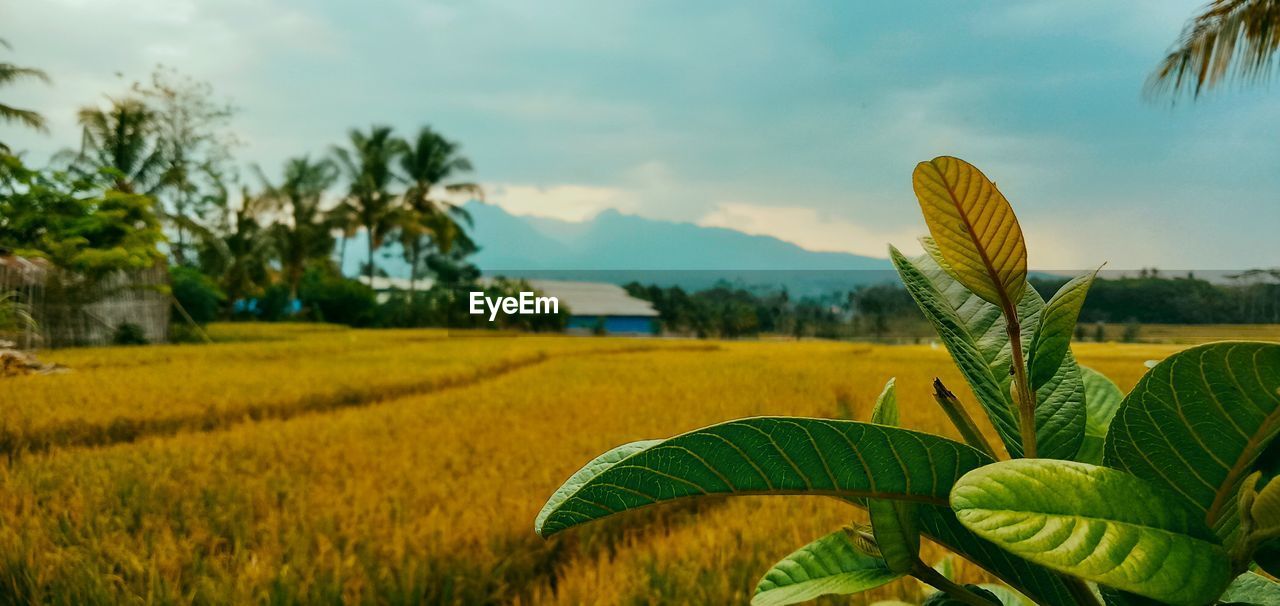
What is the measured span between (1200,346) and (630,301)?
60.3 ft

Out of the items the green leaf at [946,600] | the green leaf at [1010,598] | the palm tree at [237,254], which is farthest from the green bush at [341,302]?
the green leaf at [946,600]

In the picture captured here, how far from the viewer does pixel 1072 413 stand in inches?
11.2

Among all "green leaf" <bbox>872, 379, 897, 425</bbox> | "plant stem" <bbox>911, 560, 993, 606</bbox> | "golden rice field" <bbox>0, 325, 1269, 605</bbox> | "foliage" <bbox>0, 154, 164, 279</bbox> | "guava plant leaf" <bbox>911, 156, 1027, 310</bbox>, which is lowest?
"golden rice field" <bbox>0, 325, 1269, 605</bbox>

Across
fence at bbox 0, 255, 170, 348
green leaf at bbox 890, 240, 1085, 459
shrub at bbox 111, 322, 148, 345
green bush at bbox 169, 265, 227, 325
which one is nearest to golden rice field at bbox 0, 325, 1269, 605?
green leaf at bbox 890, 240, 1085, 459

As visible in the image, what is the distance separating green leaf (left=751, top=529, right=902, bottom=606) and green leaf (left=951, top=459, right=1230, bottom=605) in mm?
101

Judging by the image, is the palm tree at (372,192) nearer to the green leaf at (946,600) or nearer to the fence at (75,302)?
the fence at (75,302)

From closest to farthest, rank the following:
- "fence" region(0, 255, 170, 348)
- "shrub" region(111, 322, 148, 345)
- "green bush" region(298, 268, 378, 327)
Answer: "fence" region(0, 255, 170, 348), "shrub" region(111, 322, 148, 345), "green bush" region(298, 268, 378, 327)

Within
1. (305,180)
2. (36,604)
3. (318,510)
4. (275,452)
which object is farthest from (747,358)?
(305,180)

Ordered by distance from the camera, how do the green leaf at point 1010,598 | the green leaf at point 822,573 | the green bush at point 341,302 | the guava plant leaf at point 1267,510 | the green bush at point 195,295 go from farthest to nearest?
the green bush at point 341,302, the green bush at point 195,295, the green leaf at point 1010,598, the green leaf at point 822,573, the guava plant leaf at point 1267,510

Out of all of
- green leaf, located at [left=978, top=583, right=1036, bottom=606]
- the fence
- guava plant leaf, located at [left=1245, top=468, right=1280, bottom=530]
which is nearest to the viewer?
guava plant leaf, located at [left=1245, top=468, right=1280, bottom=530]

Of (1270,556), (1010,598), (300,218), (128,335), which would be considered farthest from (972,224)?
(300,218)

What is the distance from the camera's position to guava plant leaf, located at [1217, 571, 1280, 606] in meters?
0.30

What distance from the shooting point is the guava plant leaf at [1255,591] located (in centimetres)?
30

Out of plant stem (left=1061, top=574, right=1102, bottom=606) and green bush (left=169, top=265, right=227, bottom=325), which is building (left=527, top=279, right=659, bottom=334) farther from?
plant stem (left=1061, top=574, right=1102, bottom=606)
